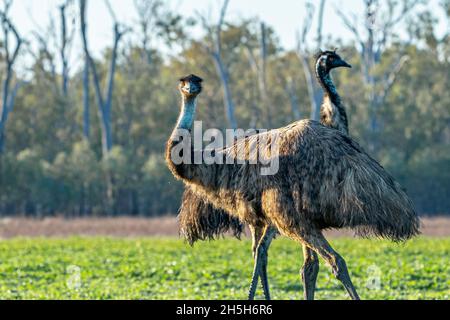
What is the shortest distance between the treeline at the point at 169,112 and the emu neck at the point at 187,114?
80.1ft

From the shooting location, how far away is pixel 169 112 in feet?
128

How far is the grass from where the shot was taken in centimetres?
1084

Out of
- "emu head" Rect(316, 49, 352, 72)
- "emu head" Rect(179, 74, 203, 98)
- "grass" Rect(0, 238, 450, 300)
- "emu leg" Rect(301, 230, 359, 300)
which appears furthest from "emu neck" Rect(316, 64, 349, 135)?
"grass" Rect(0, 238, 450, 300)

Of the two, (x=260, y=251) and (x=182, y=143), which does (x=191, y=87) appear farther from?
(x=260, y=251)

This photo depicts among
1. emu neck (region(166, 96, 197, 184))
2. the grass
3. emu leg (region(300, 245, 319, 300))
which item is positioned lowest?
the grass

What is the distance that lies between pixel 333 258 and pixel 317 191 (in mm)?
487

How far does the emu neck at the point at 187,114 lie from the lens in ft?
23.8

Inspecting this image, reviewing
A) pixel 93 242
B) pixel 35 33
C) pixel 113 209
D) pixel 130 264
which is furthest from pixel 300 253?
pixel 35 33

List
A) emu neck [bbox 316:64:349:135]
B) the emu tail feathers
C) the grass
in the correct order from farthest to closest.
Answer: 1. the grass
2. emu neck [bbox 316:64:349:135]
3. the emu tail feathers

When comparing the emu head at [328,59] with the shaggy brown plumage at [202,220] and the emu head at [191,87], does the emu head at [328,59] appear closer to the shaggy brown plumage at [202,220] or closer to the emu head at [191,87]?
the shaggy brown plumage at [202,220]

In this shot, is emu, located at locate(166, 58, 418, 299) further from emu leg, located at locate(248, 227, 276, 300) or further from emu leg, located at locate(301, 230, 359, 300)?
emu leg, located at locate(248, 227, 276, 300)

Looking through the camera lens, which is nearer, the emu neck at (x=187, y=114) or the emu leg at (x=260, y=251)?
the emu neck at (x=187, y=114)

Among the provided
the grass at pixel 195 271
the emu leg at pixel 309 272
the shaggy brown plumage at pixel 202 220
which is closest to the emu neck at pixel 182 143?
the shaggy brown plumage at pixel 202 220

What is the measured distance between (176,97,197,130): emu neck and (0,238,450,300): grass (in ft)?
11.2
